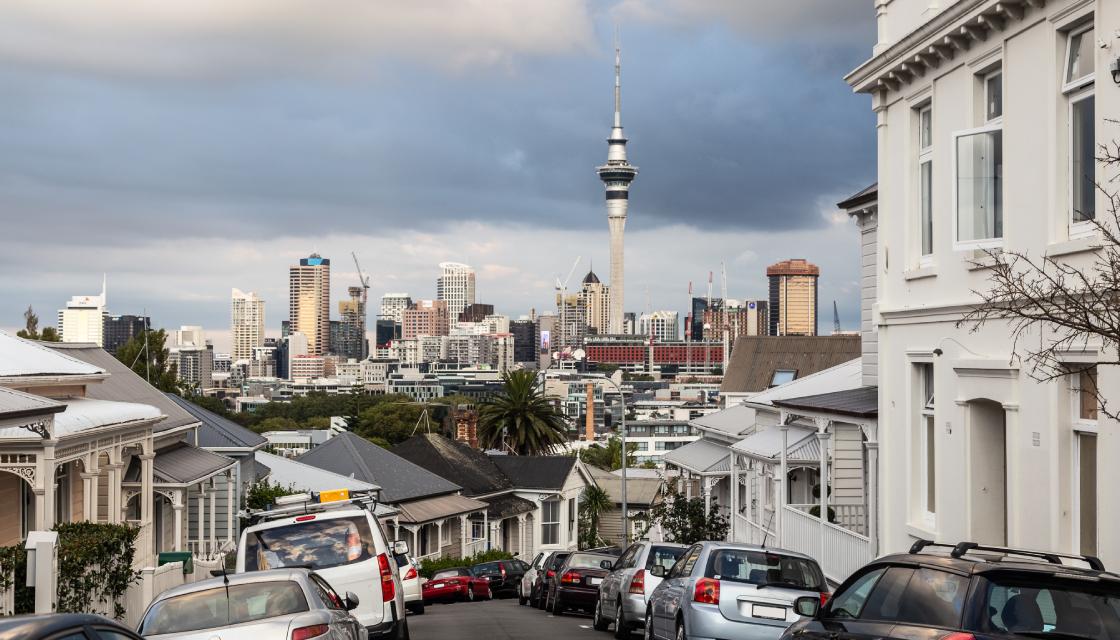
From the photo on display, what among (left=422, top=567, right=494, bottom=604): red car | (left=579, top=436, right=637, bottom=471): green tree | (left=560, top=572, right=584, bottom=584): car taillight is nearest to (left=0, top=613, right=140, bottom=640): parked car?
(left=560, top=572, right=584, bottom=584): car taillight

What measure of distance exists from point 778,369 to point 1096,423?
2293 inches

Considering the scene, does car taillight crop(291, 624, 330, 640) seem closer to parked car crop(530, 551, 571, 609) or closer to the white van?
the white van

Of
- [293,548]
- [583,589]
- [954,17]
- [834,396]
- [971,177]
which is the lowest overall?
[583,589]

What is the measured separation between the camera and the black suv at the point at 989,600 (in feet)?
27.8

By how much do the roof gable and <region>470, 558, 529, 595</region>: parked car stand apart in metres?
14.1

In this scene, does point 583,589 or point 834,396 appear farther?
point 583,589

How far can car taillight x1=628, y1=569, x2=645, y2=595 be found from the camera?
19.8 metres

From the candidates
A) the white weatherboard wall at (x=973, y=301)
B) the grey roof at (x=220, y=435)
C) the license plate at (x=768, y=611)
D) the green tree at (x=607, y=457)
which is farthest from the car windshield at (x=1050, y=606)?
the green tree at (x=607, y=457)

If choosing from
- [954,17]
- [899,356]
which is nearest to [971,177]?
[954,17]

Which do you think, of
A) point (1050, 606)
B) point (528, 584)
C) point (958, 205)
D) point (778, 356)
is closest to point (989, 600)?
point (1050, 606)

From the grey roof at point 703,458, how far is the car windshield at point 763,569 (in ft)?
76.4

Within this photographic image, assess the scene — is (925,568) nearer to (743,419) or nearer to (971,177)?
(971,177)

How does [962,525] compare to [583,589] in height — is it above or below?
above

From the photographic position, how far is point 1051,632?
838 cm
